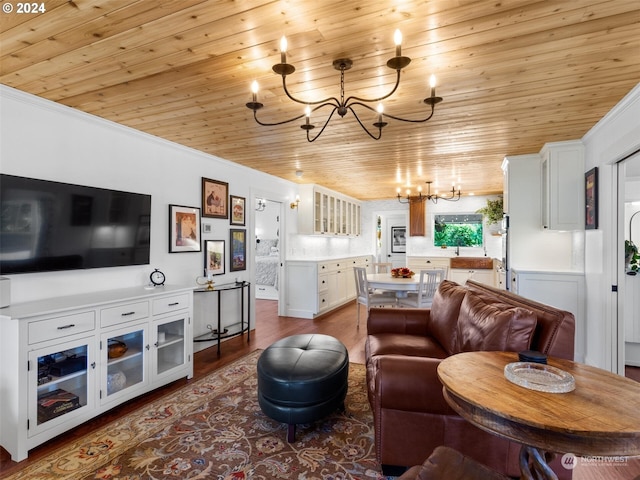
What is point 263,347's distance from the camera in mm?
4086

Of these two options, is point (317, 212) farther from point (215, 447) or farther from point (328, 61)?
point (215, 447)

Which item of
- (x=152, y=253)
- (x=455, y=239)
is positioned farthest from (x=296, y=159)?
(x=455, y=239)

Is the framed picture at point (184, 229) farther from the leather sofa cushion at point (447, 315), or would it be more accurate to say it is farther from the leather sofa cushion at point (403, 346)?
the leather sofa cushion at point (447, 315)

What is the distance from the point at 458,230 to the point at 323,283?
3.78m

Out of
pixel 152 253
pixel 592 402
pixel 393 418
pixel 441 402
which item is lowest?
pixel 393 418

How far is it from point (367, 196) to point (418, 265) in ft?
6.46

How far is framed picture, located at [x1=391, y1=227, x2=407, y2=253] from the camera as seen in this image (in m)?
8.67

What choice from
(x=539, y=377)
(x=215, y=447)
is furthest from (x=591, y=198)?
(x=215, y=447)

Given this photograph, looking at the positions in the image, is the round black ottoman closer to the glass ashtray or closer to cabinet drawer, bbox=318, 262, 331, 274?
the glass ashtray

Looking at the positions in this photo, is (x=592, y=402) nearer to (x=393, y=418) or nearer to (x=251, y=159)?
(x=393, y=418)

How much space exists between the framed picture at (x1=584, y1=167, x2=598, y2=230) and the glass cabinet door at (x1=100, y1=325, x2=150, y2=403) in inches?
169

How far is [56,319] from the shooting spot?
2.17 m

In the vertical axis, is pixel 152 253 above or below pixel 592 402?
above

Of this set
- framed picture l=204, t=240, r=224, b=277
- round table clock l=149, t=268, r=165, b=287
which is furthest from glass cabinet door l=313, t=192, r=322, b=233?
round table clock l=149, t=268, r=165, b=287
